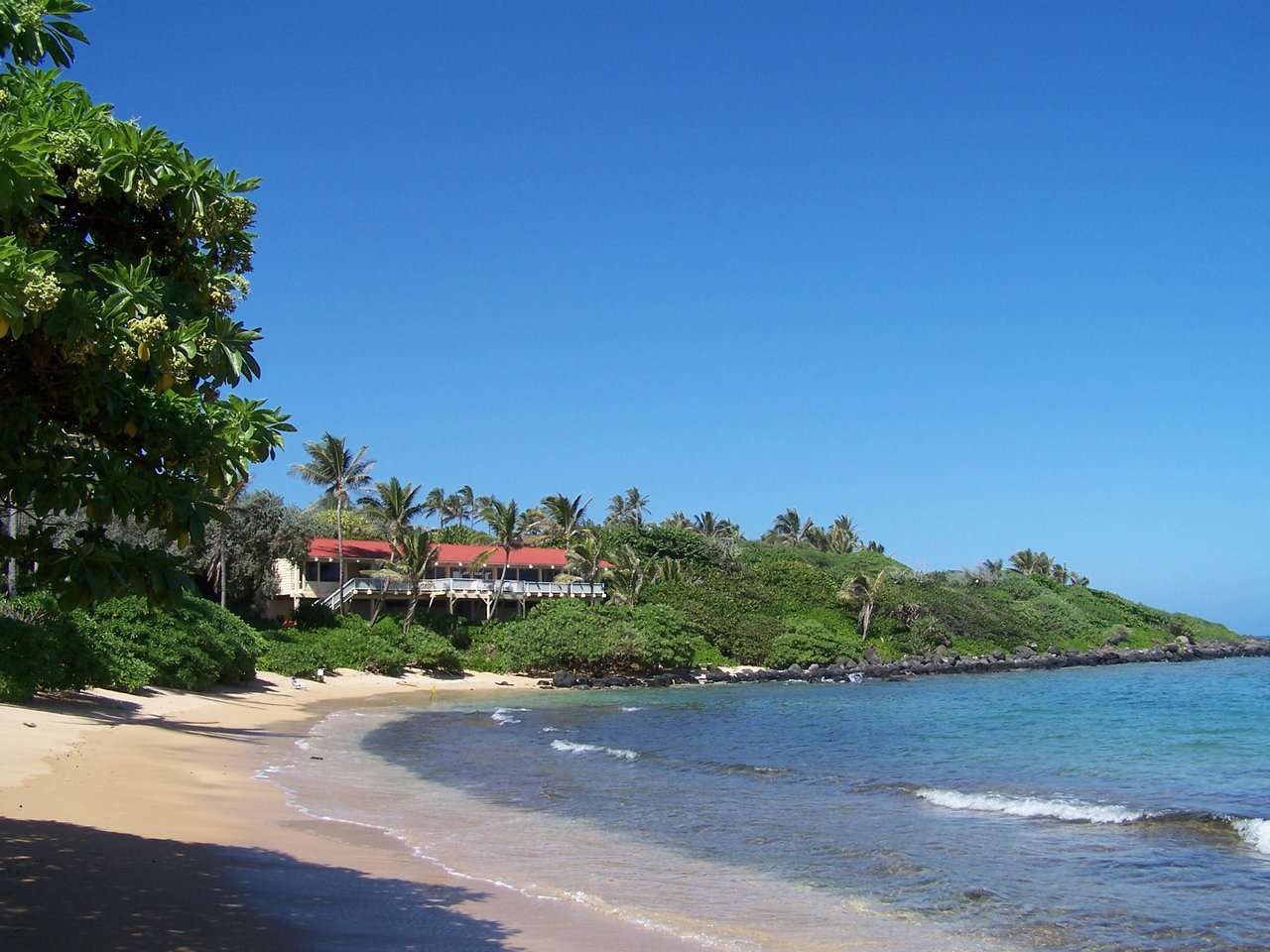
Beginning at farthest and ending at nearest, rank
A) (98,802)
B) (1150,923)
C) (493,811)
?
(493,811), (98,802), (1150,923)

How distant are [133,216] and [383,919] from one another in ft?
19.0

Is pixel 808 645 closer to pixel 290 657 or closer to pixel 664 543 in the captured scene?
pixel 664 543

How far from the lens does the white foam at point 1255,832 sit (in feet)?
43.3

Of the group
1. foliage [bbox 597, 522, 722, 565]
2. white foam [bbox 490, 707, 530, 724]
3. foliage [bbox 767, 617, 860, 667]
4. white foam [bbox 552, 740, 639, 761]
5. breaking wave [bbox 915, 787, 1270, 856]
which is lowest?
white foam [bbox 490, 707, 530, 724]

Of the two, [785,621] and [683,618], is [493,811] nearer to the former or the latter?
[683,618]

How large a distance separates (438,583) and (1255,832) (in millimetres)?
43140

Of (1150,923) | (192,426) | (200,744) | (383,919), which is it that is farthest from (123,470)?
(200,744)

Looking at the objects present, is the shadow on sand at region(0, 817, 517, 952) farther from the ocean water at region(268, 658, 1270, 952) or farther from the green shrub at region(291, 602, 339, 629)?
the green shrub at region(291, 602, 339, 629)

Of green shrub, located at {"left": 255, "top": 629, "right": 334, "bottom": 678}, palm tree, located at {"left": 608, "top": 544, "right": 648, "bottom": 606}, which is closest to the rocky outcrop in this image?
palm tree, located at {"left": 608, "top": 544, "right": 648, "bottom": 606}

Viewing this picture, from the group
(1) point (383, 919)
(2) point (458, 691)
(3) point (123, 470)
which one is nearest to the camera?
(3) point (123, 470)

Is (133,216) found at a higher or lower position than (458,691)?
higher

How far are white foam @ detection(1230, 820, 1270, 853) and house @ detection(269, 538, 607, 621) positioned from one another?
40004 millimetres

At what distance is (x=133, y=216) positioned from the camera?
5570 millimetres

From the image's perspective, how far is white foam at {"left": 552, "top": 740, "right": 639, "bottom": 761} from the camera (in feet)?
72.9
